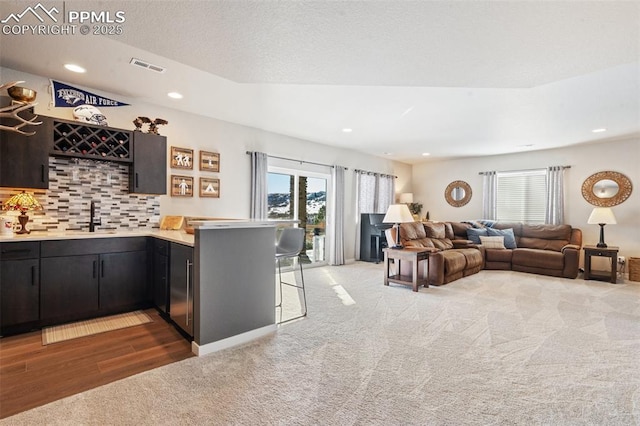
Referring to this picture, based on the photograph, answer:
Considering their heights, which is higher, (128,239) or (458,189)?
(458,189)

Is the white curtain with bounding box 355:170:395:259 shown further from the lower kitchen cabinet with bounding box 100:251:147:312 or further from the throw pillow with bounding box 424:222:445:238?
the lower kitchen cabinet with bounding box 100:251:147:312

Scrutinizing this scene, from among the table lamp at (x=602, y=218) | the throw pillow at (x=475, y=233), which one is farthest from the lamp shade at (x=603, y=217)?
the throw pillow at (x=475, y=233)

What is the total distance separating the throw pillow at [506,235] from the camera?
A: 6.37 meters

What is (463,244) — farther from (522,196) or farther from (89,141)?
(89,141)

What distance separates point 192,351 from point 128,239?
1589mm

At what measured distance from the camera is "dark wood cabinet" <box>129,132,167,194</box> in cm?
368

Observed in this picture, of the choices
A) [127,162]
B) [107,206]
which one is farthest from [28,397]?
[127,162]

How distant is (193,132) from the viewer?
14.6 feet

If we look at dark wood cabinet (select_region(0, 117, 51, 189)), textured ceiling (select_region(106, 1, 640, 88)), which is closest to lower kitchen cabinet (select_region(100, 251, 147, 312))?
dark wood cabinet (select_region(0, 117, 51, 189))

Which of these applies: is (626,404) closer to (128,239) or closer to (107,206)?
(128,239)

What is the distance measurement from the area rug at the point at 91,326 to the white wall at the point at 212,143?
4.66 ft

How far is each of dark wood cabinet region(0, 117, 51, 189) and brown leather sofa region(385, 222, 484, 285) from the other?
4.65 metres

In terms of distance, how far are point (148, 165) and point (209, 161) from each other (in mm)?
968

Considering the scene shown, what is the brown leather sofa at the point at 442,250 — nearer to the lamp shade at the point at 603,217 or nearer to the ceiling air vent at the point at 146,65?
the lamp shade at the point at 603,217
